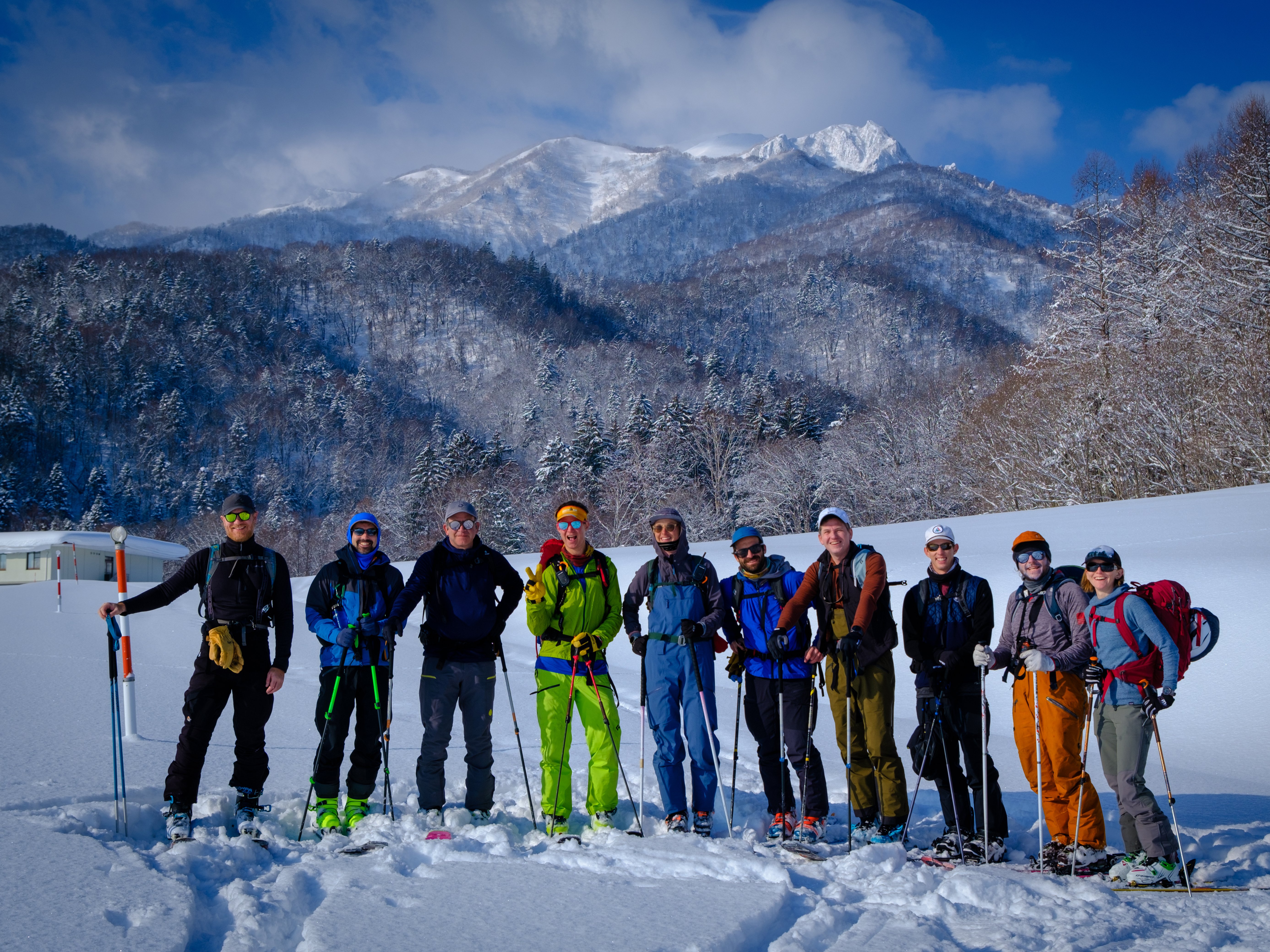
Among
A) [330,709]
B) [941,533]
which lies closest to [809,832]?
[941,533]

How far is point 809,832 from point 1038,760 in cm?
132

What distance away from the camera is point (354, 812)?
181 inches

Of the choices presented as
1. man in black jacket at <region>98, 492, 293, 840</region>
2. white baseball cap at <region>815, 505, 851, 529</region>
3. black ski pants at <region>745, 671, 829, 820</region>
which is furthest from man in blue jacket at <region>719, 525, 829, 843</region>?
man in black jacket at <region>98, 492, 293, 840</region>

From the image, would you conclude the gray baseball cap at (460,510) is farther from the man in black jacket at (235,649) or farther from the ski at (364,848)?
the ski at (364,848)

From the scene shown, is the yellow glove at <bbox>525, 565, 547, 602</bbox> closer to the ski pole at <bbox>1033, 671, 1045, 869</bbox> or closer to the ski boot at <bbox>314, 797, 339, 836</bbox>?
the ski boot at <bbox>314, 797, 339, 836</bbox>

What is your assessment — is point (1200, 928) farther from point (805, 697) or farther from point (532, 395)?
point (532, 395)

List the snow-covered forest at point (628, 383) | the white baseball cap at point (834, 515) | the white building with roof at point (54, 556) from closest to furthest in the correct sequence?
the white baseball cap at point (834, 515) → the snow-covered forest at point (628, 383) → the white building with roof at point (54, 556)

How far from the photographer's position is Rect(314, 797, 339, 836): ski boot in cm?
448

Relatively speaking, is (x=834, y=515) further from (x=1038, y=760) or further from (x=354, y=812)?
(x=354, y=812)

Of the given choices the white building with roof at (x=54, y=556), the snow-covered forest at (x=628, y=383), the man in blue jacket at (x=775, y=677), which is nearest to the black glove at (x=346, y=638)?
the man in blue jacket at (x=775, y=677)

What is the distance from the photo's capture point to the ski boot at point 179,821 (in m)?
4.11

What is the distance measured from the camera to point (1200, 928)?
10.9 feet

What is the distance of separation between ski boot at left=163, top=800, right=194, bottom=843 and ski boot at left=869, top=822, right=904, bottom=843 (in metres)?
3.74

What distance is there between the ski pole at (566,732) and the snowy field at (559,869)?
0.22 meters
